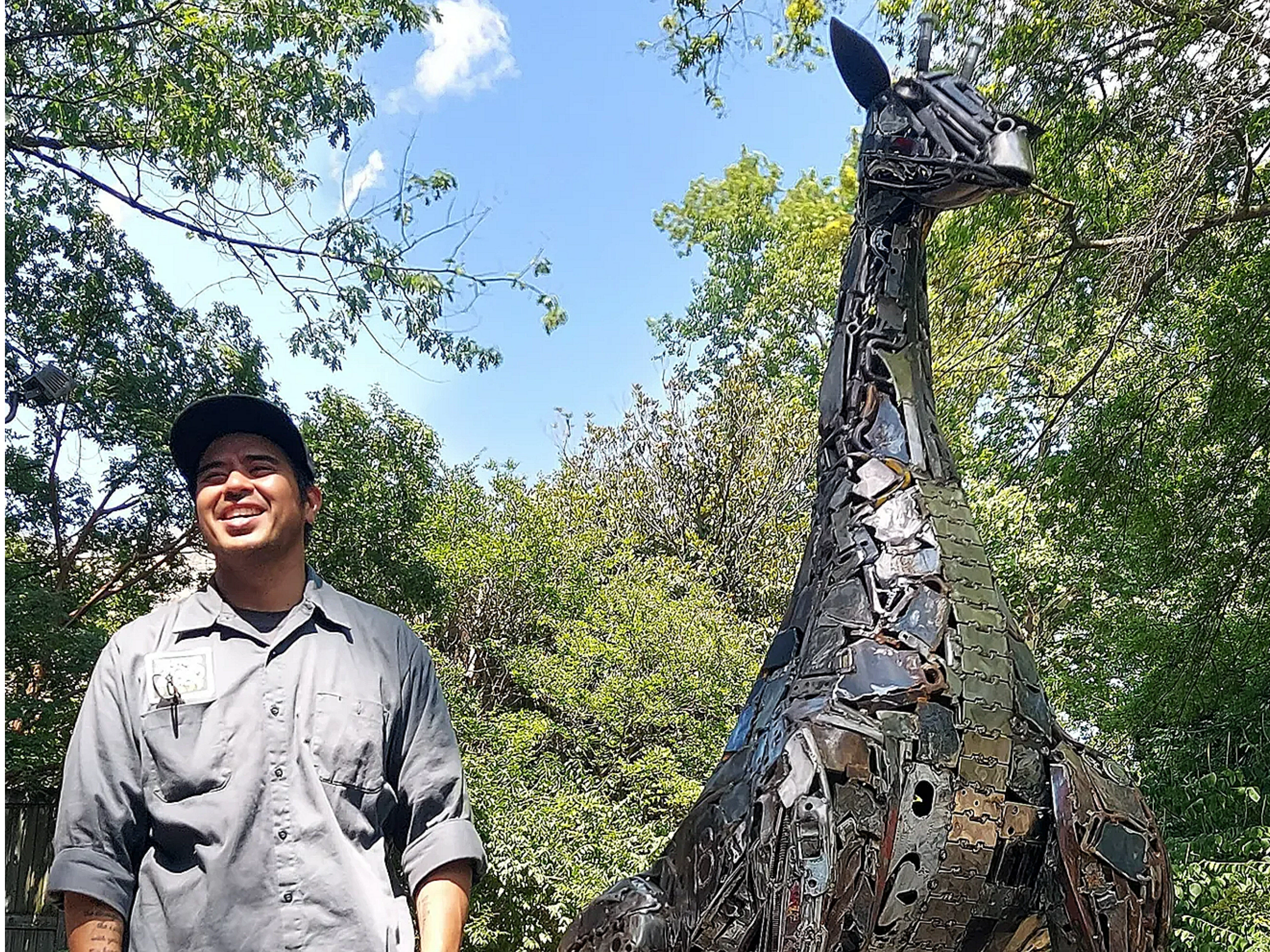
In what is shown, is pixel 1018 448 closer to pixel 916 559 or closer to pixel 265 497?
pixel 916 559

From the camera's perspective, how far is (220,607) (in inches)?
77.0

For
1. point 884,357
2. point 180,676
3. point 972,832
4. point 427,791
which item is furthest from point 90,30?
point 972,832

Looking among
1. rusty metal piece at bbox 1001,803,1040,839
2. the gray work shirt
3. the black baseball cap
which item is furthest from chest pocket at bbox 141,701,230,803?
rusty metal piece at bbox 1001,803,1040,839

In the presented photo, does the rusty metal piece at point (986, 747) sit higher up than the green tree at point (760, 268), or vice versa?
the green tree at point (760, 268)

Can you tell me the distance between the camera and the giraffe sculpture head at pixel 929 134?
307cm

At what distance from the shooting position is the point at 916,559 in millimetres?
2770

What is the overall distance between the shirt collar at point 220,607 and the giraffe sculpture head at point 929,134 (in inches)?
77.5

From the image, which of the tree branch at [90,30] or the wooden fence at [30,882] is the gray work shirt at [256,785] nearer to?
the tree branch at [90,30]

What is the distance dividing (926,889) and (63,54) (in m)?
6.48

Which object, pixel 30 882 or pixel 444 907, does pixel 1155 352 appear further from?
pixel 30 882

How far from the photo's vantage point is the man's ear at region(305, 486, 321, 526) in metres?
2.04

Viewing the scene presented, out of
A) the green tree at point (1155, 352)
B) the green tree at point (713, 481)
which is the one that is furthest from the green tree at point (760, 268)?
the green tree at point (1155, 352)

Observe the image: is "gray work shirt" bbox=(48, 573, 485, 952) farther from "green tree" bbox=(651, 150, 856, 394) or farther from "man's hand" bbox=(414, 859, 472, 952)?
"green tree" bbox=(651, 150, 856, 394)

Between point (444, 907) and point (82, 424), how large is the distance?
6559 mm
